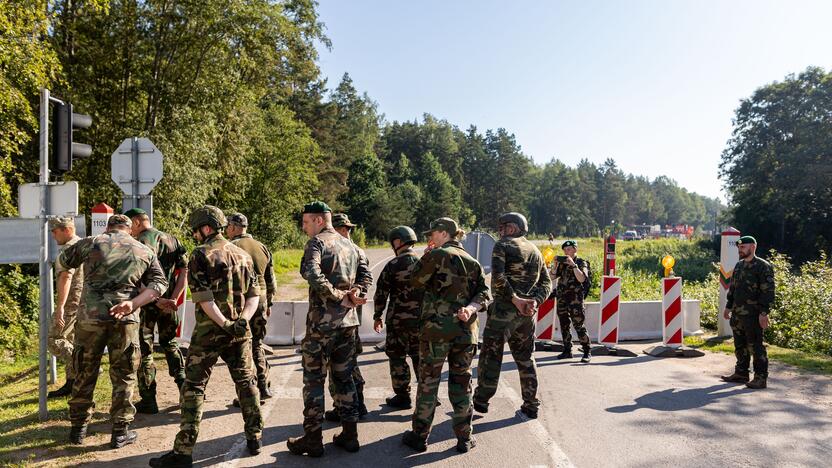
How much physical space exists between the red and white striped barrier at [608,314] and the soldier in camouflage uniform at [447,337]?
A: 5713 millimetres

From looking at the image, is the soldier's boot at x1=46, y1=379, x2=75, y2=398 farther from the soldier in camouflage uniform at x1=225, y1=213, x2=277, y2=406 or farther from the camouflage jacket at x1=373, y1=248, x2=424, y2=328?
the camouflage jacket at x1=373, y1=248, x2=424, y2=328

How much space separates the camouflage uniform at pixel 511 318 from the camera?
6.05 metres

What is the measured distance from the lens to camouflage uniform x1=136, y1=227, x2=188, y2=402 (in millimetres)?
6219

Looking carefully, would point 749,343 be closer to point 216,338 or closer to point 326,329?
point 326,329

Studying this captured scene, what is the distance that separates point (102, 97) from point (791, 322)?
1950 cm

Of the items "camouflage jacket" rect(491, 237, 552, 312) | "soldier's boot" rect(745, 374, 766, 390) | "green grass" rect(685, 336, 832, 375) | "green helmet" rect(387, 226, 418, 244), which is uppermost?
"green helmet" rect(387, 226, 418, 244)

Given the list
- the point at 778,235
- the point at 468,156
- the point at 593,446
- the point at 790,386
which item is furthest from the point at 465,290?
the point at 468,156

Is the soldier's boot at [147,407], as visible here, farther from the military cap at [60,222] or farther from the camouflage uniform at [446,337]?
the camouflage uniform at [446,337]

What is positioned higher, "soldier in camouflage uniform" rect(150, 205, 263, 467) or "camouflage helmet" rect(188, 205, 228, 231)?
"camouflage helmet" rect(188, 205, 228, 231)

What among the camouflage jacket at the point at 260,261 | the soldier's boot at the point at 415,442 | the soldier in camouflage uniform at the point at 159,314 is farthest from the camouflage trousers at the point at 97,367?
the soldier's boot at the point at 415,442

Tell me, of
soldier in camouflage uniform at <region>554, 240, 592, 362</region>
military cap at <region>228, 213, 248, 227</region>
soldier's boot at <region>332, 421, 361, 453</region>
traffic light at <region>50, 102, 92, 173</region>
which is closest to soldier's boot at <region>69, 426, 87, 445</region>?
soldier's boot at <region>332, 421, 361, 453</region>

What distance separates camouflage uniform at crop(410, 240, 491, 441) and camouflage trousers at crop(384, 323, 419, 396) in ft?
4.08

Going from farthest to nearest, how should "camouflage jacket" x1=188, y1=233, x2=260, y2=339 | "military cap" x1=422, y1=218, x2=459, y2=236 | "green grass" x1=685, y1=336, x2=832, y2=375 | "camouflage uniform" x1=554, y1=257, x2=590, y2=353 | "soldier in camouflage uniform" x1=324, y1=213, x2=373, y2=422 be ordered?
"camouflage uniform" x1=554, y1=257, x2=590, y2=353, "green grass" x1=685, y1=336, x2=832, y2=375, "military cap" x1=422, y1=218, x2=459, y2=236, "soldier in camouflage uniform" x1=324, y1=213, x2=373, y2=422, "camouflage jacket" x1=188, y1=233, x2=260, y2=339

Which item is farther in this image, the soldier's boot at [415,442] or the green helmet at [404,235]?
the green helmet at [404,235]
